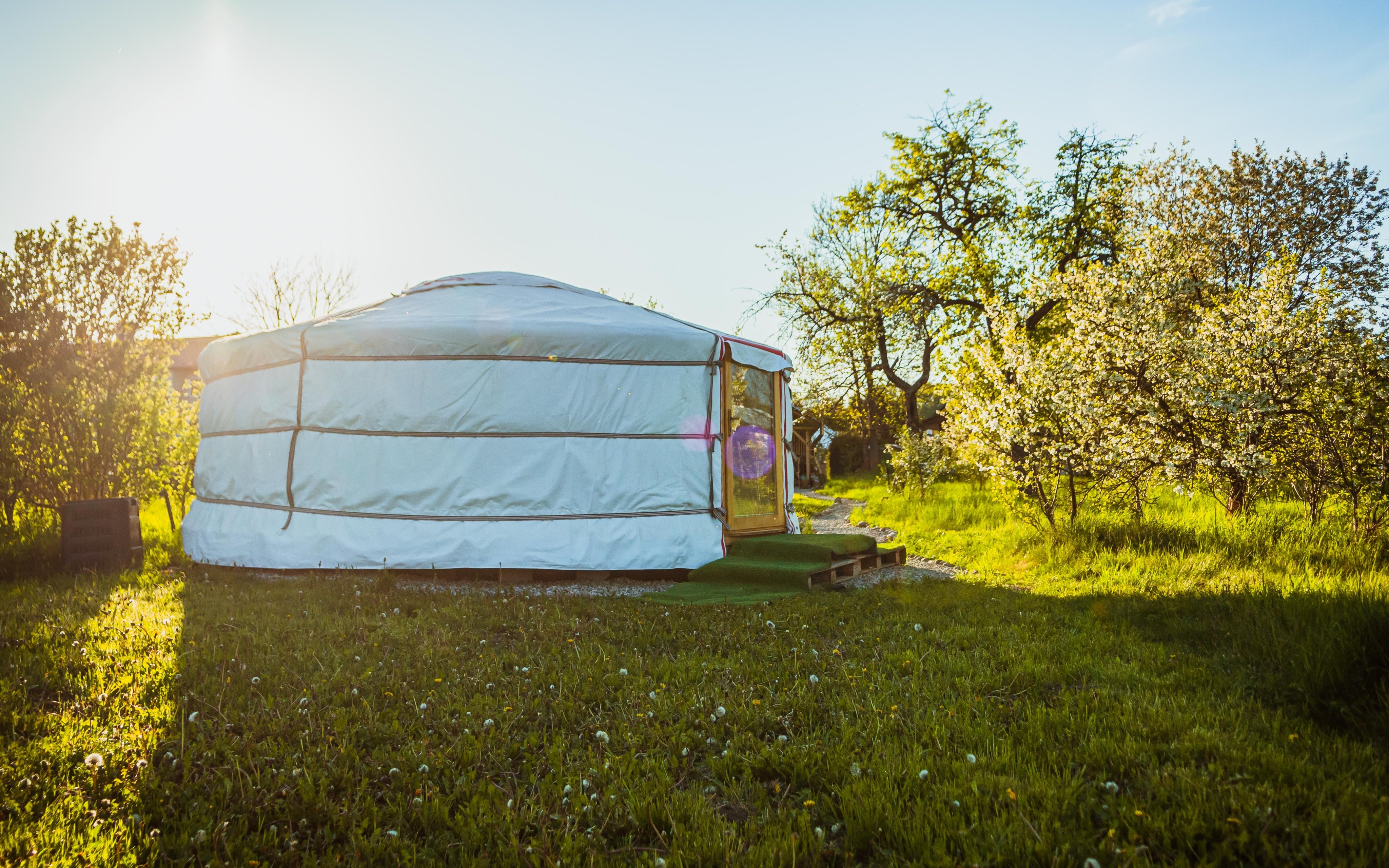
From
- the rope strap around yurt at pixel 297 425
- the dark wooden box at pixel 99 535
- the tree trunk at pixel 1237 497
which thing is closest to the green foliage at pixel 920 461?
the tree trunk at pixel 1237 497

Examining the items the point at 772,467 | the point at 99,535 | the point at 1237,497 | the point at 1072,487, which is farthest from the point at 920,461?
the point at 99,535

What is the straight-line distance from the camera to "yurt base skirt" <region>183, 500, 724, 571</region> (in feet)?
17.1

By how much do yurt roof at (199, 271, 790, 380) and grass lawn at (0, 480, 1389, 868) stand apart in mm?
2207

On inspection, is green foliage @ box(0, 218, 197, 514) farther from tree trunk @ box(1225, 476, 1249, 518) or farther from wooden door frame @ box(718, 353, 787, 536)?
tree trunk @ box(1225, 476, 1249, 518)

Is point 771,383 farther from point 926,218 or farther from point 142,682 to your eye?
point 926,218

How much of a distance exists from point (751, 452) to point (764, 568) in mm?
1658

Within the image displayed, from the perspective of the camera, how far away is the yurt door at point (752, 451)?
614 centimetres

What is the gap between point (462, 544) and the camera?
522 centimetres

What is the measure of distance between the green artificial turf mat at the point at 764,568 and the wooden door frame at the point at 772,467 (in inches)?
7.6

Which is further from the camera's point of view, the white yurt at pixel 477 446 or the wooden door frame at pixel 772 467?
the wooden door frame at pixel 772 467

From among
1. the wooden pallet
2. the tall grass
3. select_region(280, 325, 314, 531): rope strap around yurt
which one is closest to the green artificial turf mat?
the wooden pallet

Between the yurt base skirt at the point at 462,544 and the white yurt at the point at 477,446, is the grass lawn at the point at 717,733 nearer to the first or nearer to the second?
the yurt base skirt at the point at 462,544

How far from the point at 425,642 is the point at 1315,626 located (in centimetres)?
349

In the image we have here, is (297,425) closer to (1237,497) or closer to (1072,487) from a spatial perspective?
(1072,487)
